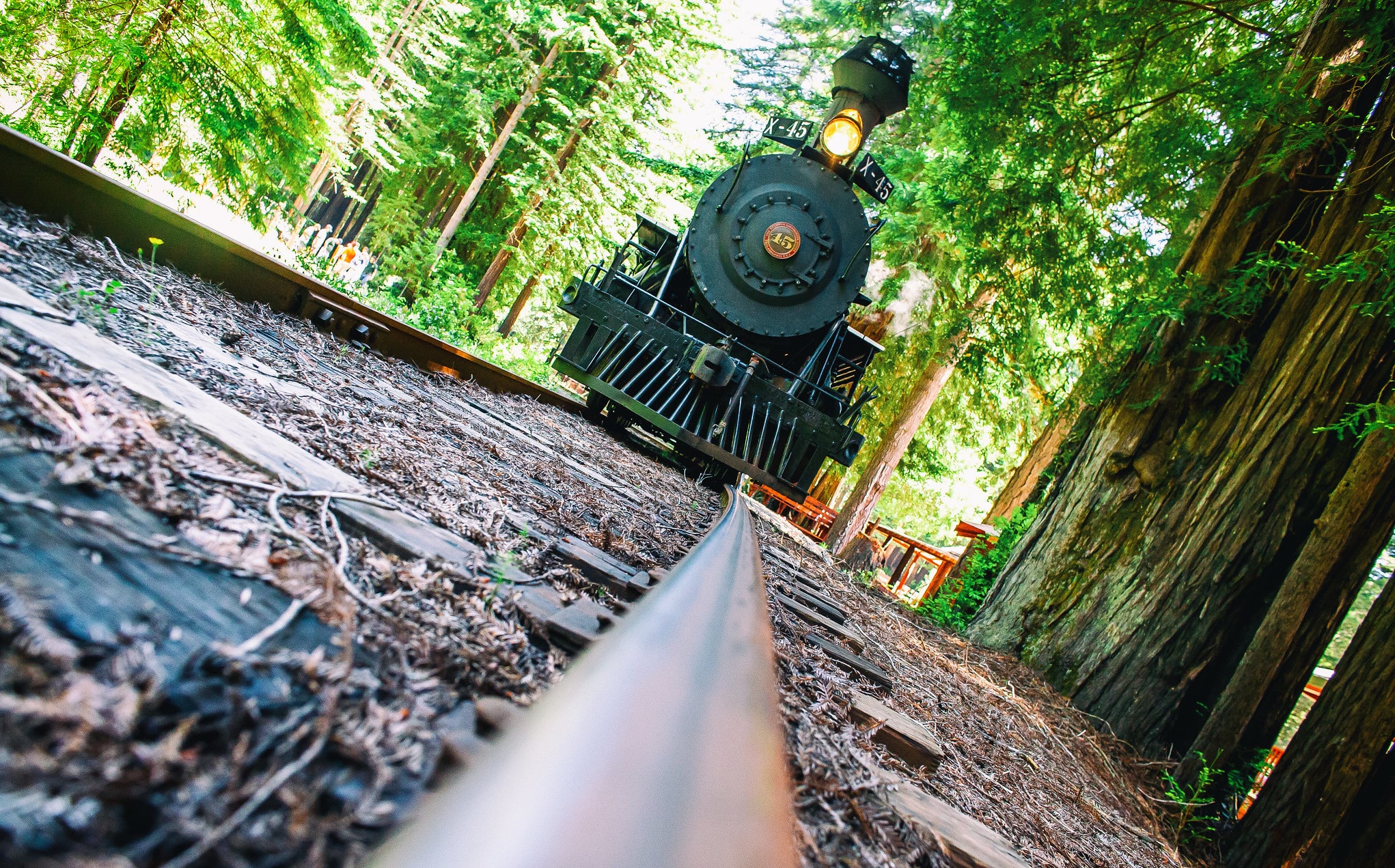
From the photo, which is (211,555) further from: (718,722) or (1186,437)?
(1186,437)

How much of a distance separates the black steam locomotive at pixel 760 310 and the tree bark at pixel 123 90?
321cm

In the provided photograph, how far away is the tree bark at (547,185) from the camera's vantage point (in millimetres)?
15336

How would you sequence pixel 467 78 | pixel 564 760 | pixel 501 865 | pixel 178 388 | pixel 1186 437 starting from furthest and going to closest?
pixel 467 78
pixel 1186 437
pixel 178 388
pixel 564 760
pixel 501 865

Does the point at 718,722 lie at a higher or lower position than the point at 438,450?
higher

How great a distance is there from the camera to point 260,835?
1.76 feet

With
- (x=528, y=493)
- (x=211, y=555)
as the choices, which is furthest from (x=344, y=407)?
(x=211, y=555)

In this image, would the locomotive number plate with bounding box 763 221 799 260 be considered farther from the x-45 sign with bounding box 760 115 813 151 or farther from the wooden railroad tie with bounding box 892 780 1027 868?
the wooden railroad tie with bounding box 892 780 1027 868

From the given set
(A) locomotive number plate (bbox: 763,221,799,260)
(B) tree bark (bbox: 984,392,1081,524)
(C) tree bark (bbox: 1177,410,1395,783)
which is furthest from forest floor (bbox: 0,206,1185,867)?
(B) tree bark (bbox: 984,392,1081,524)

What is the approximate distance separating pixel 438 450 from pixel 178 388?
868 mm

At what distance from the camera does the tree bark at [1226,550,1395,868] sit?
3.27 m

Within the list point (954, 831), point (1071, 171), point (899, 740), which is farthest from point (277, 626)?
point (1071, 171)

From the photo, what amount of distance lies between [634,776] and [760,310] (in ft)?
20.8

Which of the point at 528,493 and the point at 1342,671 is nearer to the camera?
the point at 528,493

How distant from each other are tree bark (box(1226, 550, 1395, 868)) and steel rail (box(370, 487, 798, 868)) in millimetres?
3956
